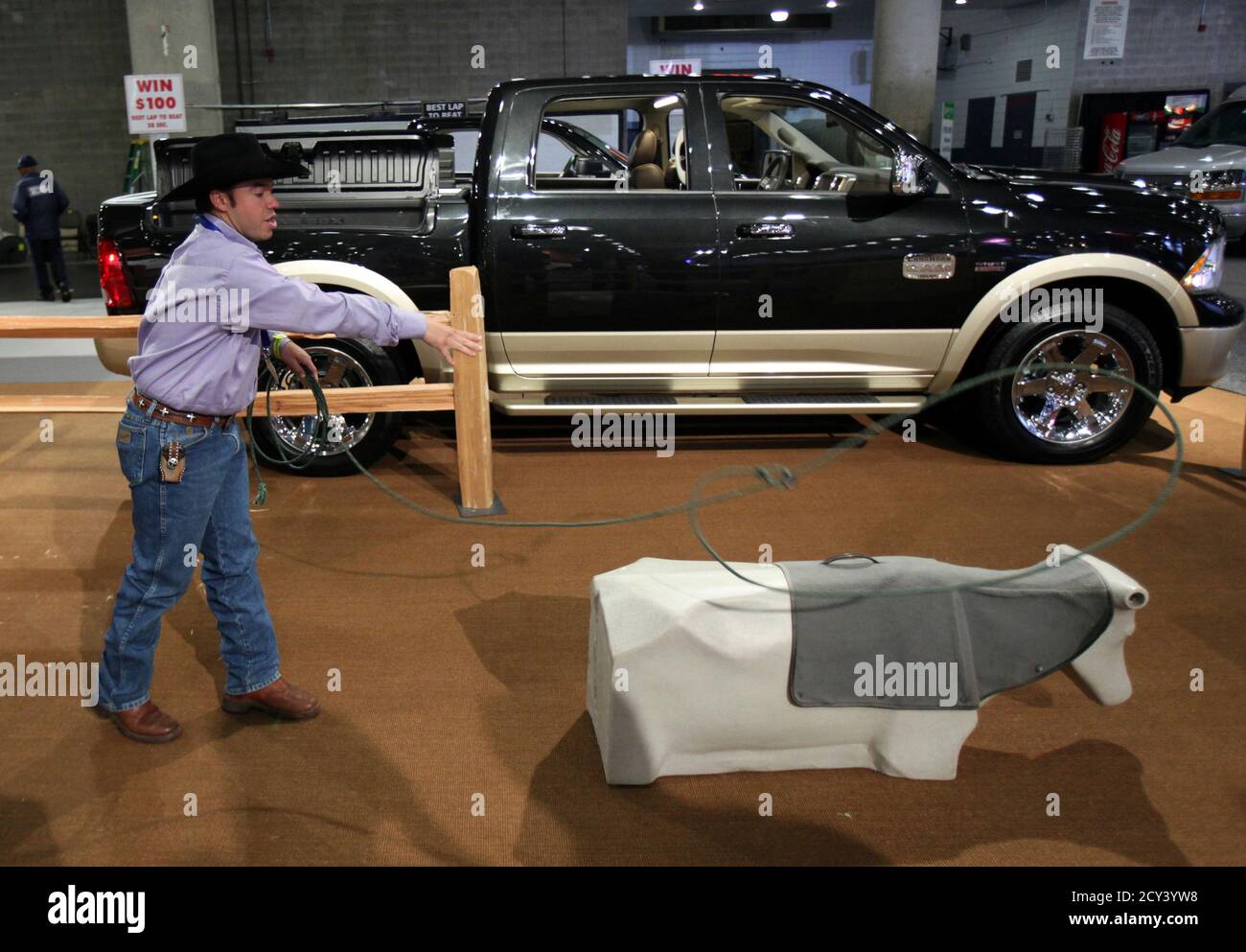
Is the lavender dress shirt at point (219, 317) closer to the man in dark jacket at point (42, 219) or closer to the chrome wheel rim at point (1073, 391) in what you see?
the chrome wheel rim at point (1073, 391)

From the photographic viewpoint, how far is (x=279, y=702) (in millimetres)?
3219

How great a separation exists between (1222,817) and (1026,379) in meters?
3.09

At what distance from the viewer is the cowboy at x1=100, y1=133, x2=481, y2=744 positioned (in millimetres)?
2771

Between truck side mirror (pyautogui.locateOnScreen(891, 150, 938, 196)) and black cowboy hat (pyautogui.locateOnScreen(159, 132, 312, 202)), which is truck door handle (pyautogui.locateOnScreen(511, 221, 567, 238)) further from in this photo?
black cowboy hat (pyautogui.locateOnScreen(159, 132, 312, 202))

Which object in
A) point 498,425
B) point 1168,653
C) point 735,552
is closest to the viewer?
point 1168,653

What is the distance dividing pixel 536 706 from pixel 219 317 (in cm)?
149

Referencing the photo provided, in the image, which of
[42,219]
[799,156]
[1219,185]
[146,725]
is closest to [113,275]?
[146,725]

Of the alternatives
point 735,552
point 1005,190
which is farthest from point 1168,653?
point 1005,190

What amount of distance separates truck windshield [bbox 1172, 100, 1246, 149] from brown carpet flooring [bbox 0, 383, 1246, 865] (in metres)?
10.2

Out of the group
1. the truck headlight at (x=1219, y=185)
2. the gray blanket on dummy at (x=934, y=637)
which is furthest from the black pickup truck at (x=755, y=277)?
the truck headlight at (x=1219, y=185)

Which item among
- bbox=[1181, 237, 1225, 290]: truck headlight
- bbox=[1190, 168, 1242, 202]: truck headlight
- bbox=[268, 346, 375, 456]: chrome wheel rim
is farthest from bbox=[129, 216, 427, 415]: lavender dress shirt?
bbox=[1190, 168, 1242, 202]: truck headlight

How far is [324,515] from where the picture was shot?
16.4ft

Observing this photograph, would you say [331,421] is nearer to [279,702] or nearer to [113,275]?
[113,275]
